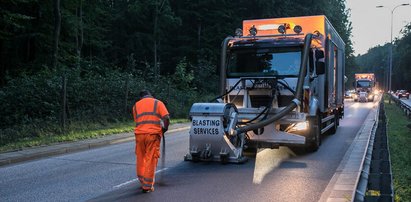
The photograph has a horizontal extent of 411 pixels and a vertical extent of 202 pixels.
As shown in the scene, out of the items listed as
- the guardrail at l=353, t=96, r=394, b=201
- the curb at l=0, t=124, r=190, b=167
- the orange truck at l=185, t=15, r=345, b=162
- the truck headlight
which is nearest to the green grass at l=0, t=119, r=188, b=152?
the curb at l=0, t=124, r=190, b=167

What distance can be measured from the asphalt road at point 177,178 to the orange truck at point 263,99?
18.1 inches

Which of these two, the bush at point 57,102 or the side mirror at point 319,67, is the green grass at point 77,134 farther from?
the side mirror at point 319,67

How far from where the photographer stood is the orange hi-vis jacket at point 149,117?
724cm

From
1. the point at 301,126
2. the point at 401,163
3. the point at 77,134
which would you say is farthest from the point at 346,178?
the point at 77,134

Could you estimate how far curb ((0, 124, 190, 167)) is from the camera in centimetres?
1047

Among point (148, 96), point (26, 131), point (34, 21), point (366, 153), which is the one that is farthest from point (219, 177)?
point (34, 21)

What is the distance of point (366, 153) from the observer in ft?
35.1

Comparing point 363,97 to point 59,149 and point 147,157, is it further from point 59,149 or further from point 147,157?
point 147,157

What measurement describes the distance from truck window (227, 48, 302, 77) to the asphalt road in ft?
6.88

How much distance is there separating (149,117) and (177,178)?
1635 millimetres

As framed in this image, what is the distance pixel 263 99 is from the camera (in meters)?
10.9

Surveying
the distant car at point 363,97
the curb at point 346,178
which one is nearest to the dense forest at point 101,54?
the curb at point 346,178

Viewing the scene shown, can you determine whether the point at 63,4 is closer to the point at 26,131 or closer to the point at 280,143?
the point at 26,131

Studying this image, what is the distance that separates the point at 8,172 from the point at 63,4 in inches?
985
